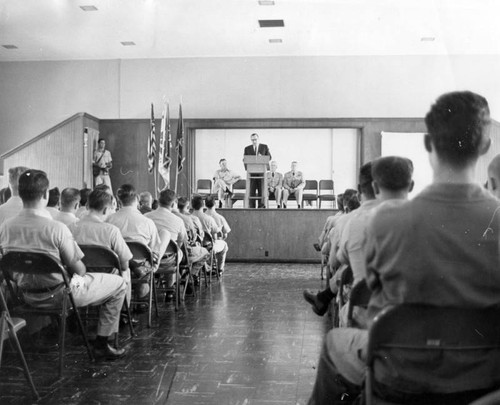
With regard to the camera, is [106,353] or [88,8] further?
[88,8]

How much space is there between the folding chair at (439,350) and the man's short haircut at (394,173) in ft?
2.47

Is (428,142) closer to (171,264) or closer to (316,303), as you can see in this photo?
(316,303)

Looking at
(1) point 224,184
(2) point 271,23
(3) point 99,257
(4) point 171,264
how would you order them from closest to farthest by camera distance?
(3) point 99,257, (4) point 171,264, (2) point 271,23, (1) point 224,184

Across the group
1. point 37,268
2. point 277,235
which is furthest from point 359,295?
point 277,235

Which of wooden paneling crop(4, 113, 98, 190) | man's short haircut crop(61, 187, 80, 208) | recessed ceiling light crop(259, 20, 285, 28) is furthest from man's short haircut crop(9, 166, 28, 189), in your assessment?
recessed ceiling light crop(259, 20, 285, 28)

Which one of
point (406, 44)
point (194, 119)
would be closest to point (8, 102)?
point (194, 119)

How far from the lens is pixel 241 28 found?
10.8m

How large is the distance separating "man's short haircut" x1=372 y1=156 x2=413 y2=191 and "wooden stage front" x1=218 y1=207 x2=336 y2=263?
857cm

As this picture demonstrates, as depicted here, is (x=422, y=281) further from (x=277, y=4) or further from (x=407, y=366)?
(x=277, y=4)

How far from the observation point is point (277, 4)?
9.47 meters

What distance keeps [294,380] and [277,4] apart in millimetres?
7447

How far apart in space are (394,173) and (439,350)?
0.85m

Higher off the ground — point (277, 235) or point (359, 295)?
point (359, 295)

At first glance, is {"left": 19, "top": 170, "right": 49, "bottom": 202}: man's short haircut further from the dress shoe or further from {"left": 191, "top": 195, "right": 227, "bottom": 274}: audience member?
{"left": 191, "top": 195, "right": 227, "bottom": 274}: audience member
